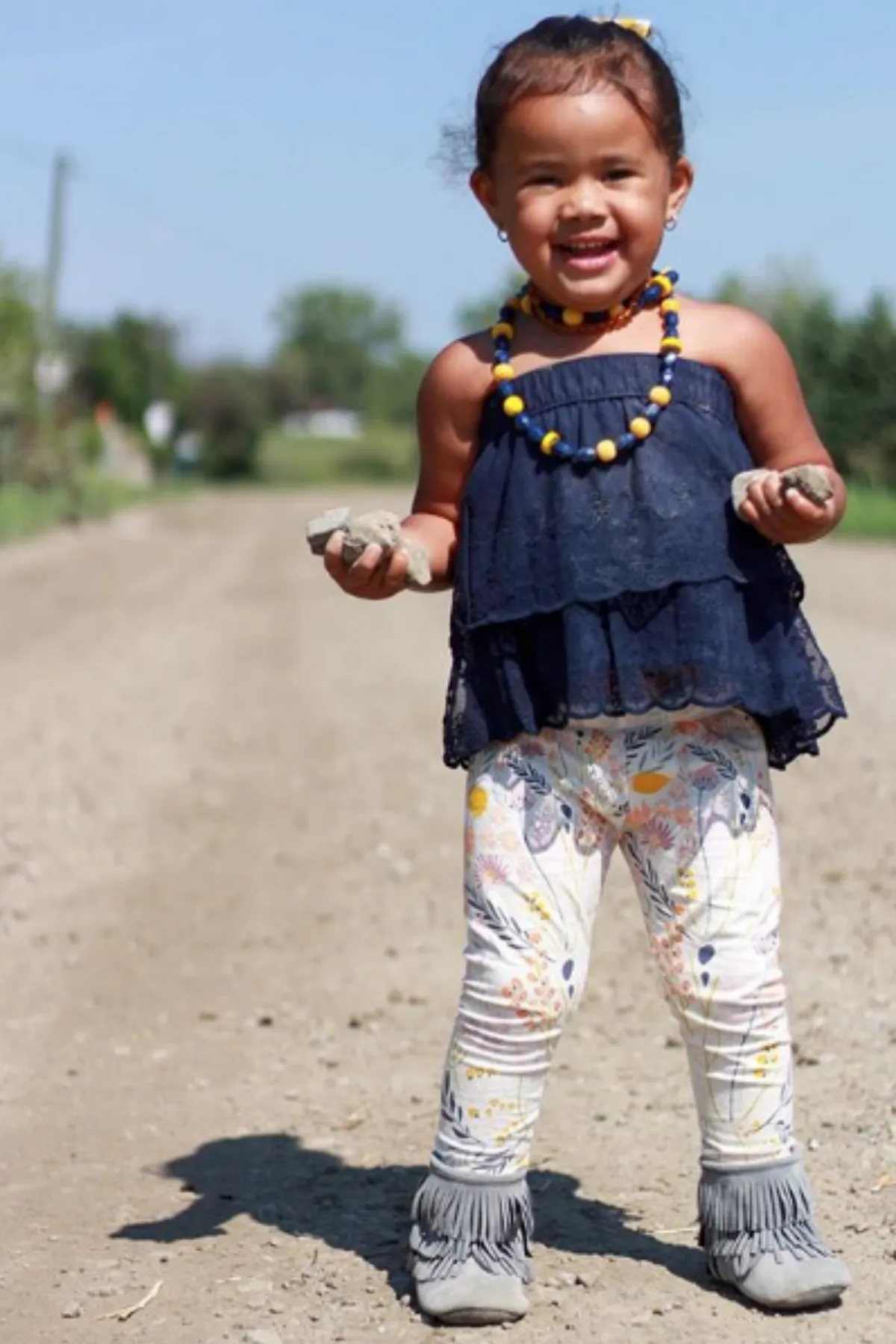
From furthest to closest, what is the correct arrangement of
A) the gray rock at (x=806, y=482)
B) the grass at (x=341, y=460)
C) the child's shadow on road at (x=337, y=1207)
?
1. the grass at (x=341, y=460)
2. the child's shadow on road at (x=337, y=1207)
3. the gray rock at (x=806, y=482)

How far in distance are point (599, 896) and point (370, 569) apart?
60 centimetres

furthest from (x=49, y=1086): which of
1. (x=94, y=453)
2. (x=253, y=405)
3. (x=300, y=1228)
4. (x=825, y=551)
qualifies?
(x=253, y=405)

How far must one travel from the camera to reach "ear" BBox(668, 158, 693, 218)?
330cm

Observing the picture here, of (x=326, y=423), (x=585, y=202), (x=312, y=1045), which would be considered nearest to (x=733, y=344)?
(x=585, y=202)

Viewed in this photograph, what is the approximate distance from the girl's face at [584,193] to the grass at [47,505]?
2616cm

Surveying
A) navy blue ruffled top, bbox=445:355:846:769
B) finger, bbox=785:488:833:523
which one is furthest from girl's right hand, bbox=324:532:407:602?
finger, bbox=785:488:833:523

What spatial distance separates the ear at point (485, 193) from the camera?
3326 millimetres

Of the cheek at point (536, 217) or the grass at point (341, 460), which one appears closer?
the cheek at point (536, 217)

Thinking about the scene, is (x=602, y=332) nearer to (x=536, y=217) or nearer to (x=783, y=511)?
(x=536, y=217)

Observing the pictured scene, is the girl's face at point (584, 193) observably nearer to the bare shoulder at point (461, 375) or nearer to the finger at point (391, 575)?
the bare shoulder at point (461, 375)

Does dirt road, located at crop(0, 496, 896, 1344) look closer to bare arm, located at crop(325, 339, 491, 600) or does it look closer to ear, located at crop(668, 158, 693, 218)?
bare arm, located at crop(325, 339, 491, 600)

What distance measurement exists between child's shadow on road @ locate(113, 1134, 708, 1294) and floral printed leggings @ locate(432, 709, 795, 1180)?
15.2 inches

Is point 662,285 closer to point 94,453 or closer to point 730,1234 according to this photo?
point 730,1234

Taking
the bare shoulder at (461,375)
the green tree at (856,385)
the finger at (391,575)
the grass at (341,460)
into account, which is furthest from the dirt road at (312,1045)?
the grass at (341,460)
